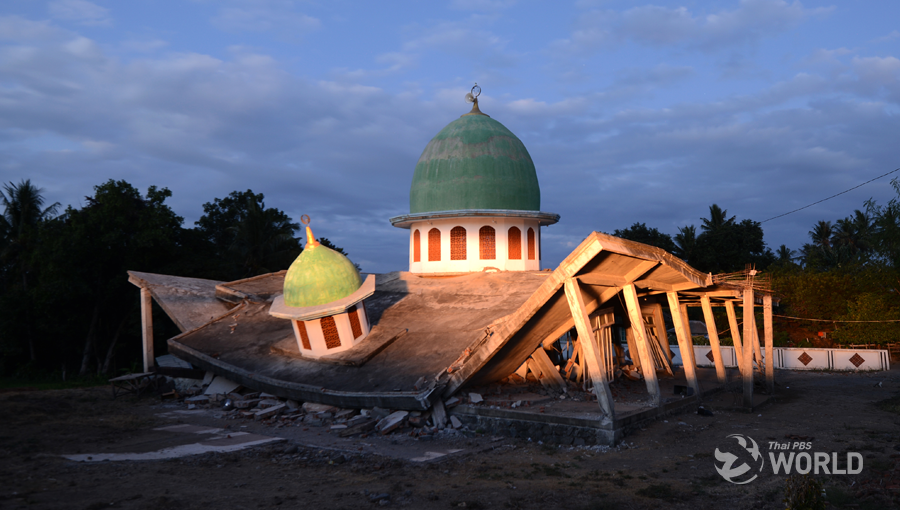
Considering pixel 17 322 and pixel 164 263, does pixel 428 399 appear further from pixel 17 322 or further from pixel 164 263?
pixel 17 322

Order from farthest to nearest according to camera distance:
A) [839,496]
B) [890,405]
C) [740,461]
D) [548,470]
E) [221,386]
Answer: [221,386], [890,405], [740,461], [548,470], [839,496]

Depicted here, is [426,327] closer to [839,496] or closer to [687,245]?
[839,496]

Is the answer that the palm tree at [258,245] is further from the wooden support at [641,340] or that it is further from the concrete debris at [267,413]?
the wooden support at [641,340]

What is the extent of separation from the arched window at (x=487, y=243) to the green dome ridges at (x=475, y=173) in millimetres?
997

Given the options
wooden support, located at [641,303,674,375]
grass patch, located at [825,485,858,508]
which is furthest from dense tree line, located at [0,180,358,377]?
grass patch, located at [825,485,858,508]

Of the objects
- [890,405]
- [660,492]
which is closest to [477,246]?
[890,405]

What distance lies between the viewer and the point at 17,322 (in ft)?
104

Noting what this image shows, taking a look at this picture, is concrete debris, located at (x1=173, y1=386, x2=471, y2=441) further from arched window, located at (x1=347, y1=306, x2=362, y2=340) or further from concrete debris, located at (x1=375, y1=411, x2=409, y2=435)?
arched window, located at (x1=347, y1=306, x2=362, y2=340)

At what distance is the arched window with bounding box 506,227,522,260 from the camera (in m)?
24.0

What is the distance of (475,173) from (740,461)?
14.9 metres

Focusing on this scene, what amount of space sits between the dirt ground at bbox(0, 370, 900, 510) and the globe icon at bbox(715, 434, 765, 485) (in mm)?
214

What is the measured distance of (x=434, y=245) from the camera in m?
24.4

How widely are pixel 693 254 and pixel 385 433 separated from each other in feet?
139

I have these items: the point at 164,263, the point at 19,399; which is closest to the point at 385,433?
the point at 19,399
